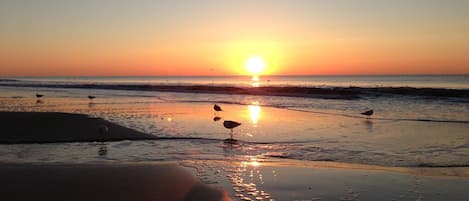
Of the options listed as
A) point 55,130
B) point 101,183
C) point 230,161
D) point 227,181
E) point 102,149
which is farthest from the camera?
point 55,130

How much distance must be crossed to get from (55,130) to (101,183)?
8141 millimetres

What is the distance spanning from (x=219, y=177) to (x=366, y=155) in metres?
4.50

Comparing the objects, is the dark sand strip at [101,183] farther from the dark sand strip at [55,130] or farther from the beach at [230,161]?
the dark sand strip at [55,130]

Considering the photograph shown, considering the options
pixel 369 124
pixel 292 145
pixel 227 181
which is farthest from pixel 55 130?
pixel 369 124

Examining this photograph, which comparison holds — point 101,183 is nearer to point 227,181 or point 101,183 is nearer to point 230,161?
point 227,181

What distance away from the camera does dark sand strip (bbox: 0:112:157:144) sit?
44.6 feet

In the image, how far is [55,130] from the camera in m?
15.1

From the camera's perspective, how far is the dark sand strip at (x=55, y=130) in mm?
13594

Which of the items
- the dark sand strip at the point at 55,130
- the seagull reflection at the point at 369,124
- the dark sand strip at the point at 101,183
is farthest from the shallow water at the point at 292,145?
the dark sand strip at the point at 101,183

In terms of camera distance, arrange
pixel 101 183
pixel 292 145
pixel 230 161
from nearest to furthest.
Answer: pixel 101 183 → pixel 230 161 → pixel 292 145

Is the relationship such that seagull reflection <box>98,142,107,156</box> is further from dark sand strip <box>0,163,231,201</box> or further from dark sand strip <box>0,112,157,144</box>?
dark sand strip <box>0,163,231,201</box>

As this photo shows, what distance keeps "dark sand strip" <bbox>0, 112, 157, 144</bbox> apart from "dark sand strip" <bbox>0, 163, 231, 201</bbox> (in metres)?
4.18

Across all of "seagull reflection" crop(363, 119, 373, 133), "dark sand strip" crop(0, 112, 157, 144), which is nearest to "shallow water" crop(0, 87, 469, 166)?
"seagull reflection" crop(363, 119, 373, 133)

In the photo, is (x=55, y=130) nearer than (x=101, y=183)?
No
